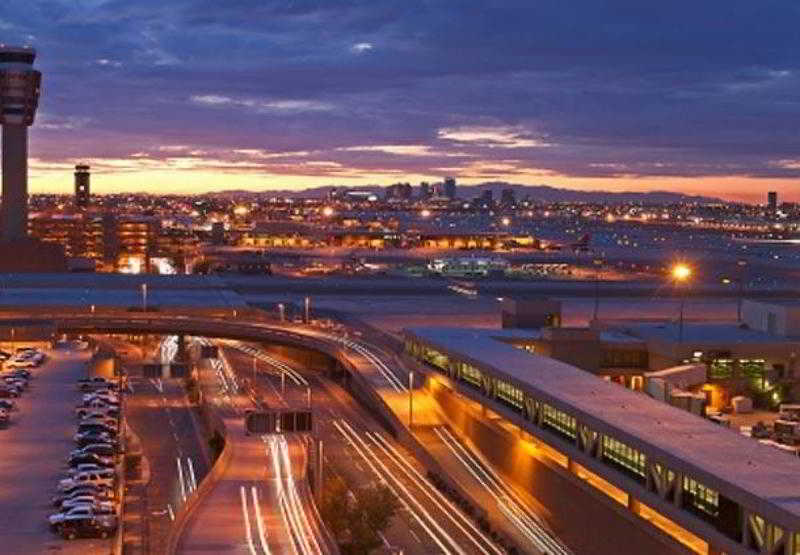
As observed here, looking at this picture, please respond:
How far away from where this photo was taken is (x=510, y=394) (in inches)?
1313

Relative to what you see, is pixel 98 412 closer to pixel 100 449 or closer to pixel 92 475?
pixel 100 449

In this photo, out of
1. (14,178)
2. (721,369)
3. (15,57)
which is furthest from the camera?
(14,178)

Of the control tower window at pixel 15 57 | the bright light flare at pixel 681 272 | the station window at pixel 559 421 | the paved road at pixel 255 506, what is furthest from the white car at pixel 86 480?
the control tower window at pixel 15 57

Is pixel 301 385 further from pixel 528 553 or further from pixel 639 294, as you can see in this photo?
pixel 639 294

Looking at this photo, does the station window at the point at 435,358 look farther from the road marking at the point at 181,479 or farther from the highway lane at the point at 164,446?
the road marking at the point at 181,479

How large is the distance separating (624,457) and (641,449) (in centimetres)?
126

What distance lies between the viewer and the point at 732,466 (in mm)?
22266

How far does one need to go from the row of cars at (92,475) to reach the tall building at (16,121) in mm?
67441

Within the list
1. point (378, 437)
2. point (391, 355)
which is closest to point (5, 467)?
point (378, 437)

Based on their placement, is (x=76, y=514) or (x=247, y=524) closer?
(x=247, y=524)

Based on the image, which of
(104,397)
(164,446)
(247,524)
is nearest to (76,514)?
(247,524)

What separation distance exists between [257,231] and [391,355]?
451ft

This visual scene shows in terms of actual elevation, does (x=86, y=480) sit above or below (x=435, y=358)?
below

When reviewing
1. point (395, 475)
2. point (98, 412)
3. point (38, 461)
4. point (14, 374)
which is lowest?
point (395, 475)
